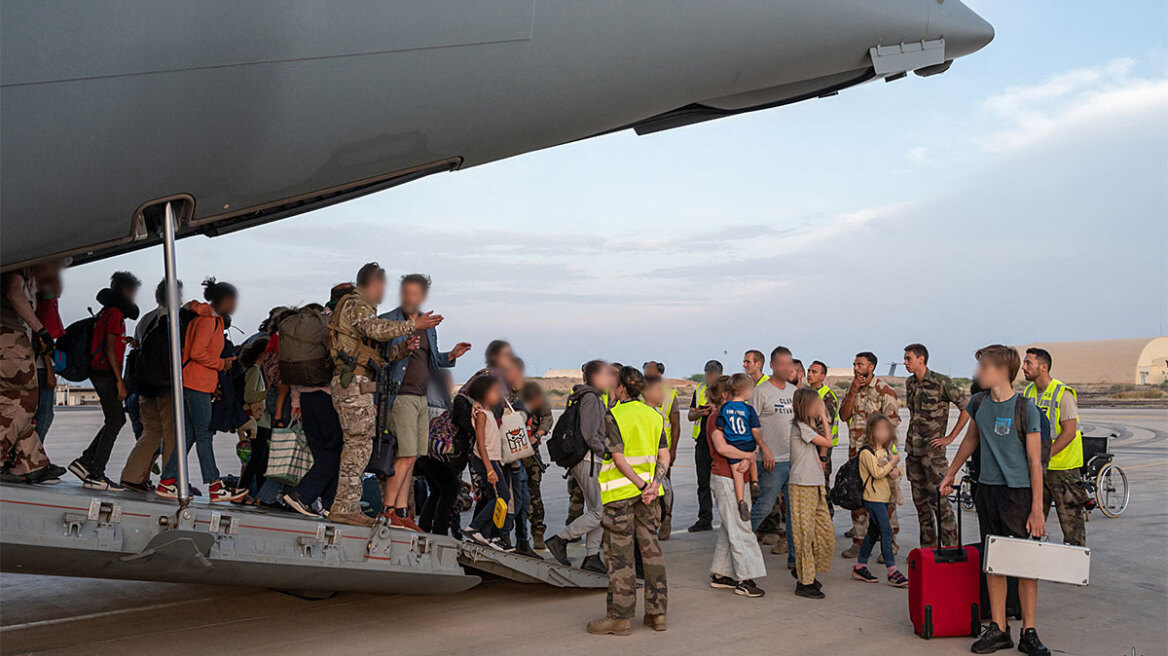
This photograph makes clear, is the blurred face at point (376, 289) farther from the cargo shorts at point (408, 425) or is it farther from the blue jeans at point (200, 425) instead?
the blue jeans at point (200, 425)

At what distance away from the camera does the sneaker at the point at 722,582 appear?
23.2 ft

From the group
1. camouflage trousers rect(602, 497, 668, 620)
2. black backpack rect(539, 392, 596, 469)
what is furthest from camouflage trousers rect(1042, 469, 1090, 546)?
black backpack rect(539, 392, 596, 469)

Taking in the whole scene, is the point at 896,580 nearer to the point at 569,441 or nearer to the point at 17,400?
the point at 569,441

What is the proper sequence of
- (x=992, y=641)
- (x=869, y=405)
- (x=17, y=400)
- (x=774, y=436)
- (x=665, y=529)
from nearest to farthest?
(x=17, y=400) < (x=992, y=641) < (x=774, y=436) < (x=869, y=405) < (x=665, y=529)

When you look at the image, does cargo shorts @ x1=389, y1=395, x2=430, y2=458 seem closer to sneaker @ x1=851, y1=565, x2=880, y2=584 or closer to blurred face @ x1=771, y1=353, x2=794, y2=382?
blurred face @ x1=771, y1=353, x2=794, y2=382

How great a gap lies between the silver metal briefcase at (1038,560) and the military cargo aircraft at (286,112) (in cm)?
311

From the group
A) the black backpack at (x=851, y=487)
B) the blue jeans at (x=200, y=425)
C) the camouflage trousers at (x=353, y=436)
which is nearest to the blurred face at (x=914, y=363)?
the black backpack at (x=851, y=487)

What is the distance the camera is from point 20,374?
5109 mm

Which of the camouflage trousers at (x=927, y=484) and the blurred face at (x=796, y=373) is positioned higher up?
the blurred face at (x=796, y=373)

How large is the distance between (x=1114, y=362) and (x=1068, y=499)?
9166 cm

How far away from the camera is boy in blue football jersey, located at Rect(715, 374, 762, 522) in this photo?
6918 mm

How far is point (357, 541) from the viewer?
5383 mm

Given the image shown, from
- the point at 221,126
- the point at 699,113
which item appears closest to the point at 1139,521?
the point at 699,113

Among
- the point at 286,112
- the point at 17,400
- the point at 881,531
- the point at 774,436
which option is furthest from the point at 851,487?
the point at 17,400
